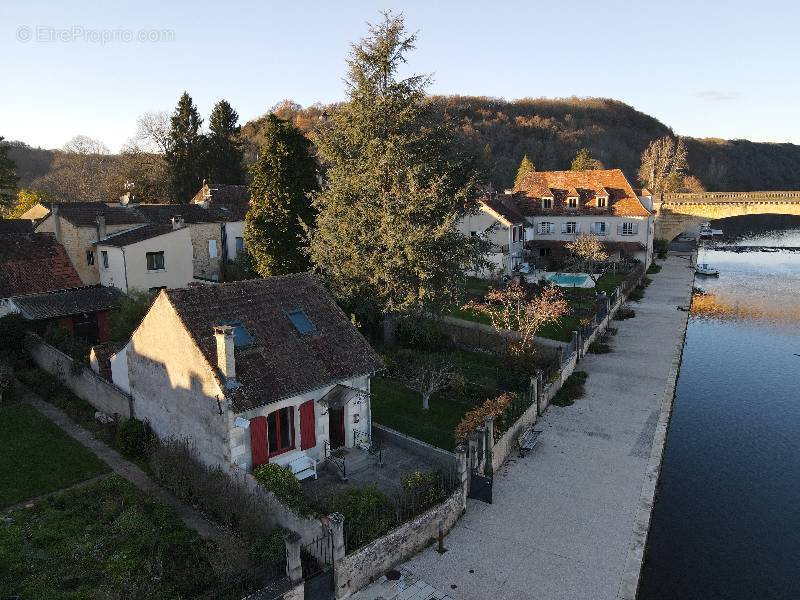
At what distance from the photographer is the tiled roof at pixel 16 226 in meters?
35.7

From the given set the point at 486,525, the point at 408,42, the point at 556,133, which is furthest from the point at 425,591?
the point at 556,133

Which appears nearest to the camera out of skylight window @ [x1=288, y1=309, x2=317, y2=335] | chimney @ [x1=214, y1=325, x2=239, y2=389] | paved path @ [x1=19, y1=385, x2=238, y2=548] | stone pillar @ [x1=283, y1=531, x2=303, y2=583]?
stone pillar @ [x1=283, y1=531, x2=303, y2=583]

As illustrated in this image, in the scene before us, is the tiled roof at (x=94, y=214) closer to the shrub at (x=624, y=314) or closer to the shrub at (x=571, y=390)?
the shrub at (x=571, y=390)

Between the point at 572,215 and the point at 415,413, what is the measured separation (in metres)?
41.3

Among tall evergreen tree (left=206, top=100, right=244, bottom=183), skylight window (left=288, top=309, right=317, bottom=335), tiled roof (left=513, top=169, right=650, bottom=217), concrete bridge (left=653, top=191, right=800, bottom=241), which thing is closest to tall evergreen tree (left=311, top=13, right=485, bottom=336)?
skylight window (left=288, top=309, right=317, bottom=335)

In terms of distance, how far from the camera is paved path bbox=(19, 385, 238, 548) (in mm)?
15078

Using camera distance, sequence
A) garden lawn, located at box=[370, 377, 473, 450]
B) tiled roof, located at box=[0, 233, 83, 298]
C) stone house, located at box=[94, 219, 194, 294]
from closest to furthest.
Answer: garden lawn, located at box=[370, 377, 473, 450] → tiled roof, located at box=[0, 233, 83, 298] → stone house, located at box=[94, 219, 194, 294]

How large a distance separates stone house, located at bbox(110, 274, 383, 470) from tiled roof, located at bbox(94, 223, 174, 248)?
17.8 metres

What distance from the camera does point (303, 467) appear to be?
56.3 ft

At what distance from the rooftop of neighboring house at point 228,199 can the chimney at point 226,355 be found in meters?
30.4

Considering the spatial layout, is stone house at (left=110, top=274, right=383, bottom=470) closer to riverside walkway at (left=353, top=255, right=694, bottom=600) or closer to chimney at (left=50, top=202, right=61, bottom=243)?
riverside walkway at (left=353, top=255, right=694, bottom=600)

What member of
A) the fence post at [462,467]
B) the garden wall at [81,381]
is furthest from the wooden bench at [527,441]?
the garden wall at [81,381]

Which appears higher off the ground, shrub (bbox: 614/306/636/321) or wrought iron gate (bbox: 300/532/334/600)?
wrought iron gate (bbox: 300/532/334/600)

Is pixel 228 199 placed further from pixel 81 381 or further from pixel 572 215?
pixel 572 215
